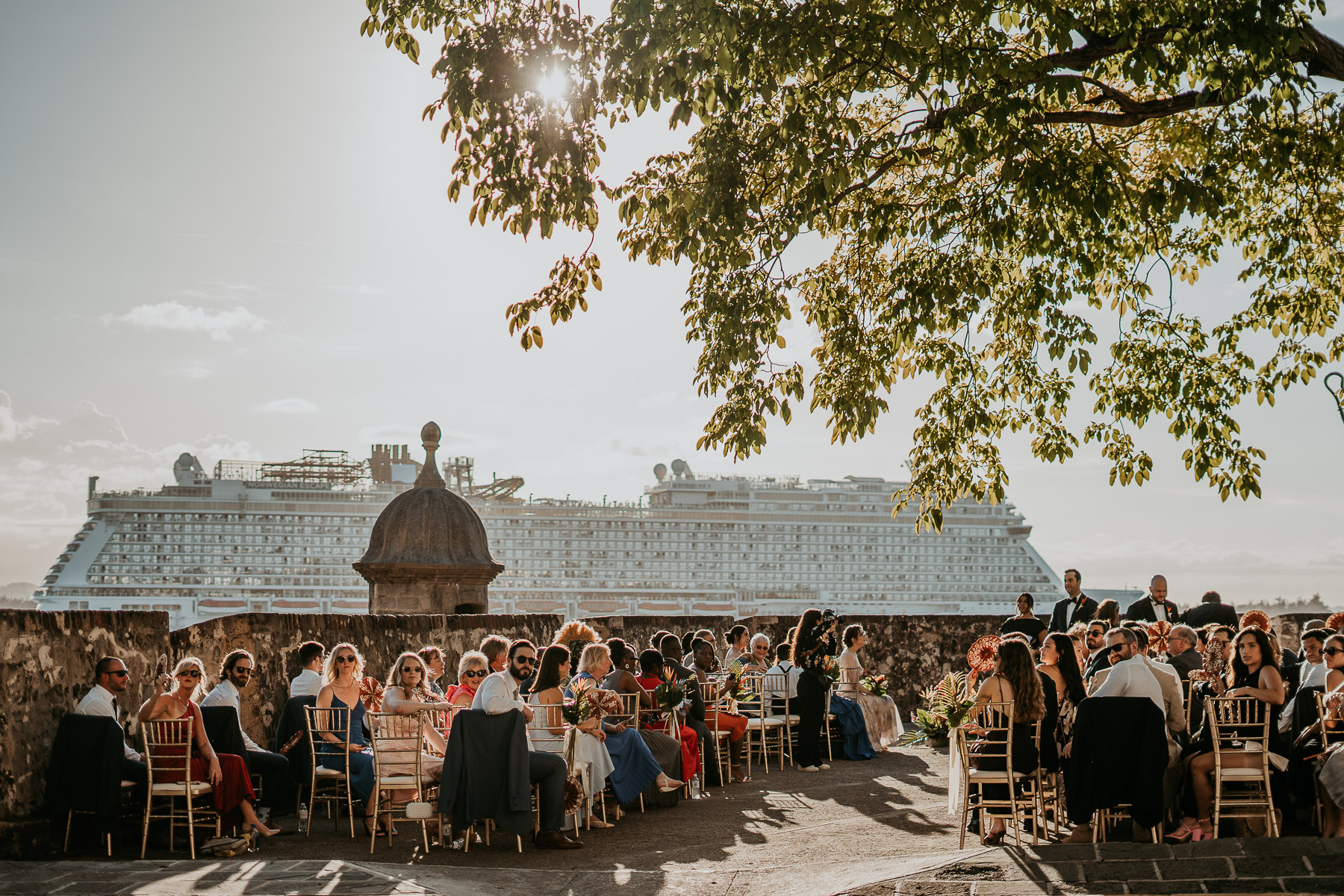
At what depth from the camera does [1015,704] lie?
245 inches

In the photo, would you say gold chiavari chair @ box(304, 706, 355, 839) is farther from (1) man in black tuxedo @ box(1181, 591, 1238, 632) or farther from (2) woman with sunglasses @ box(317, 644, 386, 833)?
(1) man in black tuxedo @ box(1181, 591, 1238, 632)

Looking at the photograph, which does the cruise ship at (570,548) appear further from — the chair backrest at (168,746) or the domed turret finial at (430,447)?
the chair backrest at (168,746)

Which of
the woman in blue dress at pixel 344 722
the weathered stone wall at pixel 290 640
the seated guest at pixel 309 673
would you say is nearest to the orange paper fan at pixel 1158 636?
the weathered stone wall at pixel 290 640

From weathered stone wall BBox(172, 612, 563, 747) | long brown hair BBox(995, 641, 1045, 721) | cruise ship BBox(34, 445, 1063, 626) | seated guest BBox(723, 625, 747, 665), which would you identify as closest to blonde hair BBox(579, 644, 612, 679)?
weathered stone wall BBox(172, 612, 563, 747)

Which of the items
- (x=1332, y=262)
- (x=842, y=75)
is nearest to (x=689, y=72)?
(x=842, y=75)

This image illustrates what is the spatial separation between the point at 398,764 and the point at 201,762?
3.50ft

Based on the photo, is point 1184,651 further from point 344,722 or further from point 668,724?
point 344,722

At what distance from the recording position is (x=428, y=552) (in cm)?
1283

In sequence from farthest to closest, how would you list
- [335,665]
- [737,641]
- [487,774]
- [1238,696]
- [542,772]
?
[737,641], [335,665], [542,772], [487,774], [1238,696]

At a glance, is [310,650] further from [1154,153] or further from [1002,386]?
[1154,153]

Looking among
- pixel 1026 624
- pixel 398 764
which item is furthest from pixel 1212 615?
pixel 398 764

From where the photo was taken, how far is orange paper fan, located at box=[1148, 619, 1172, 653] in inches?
372

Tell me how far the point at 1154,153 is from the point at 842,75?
2987 millimetres

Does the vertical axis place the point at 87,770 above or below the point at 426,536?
below
